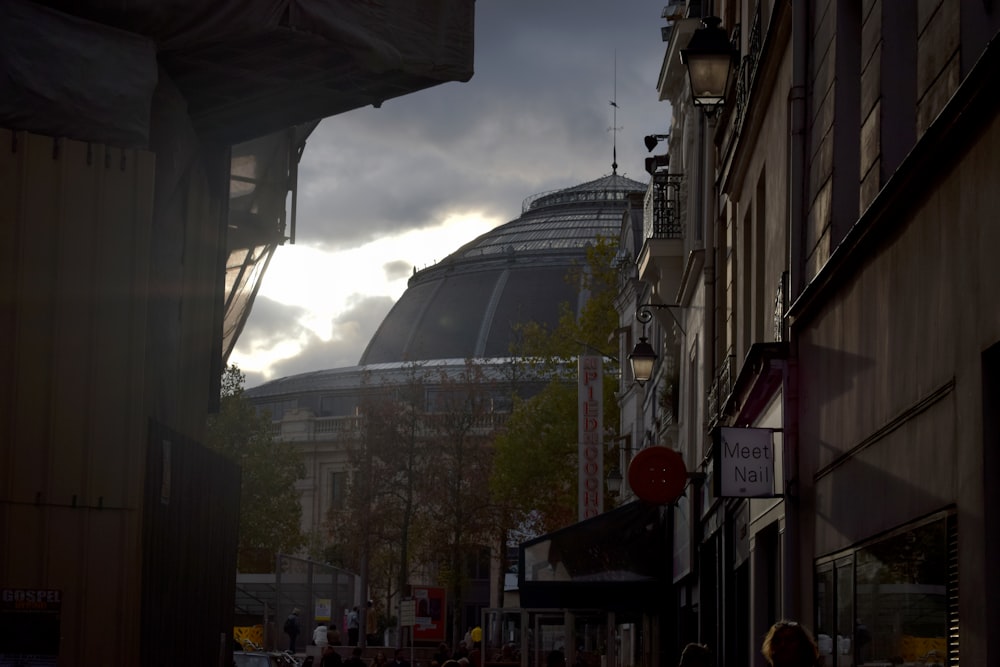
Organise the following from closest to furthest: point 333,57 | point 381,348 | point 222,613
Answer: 1. point 333,57
2. point 222,613
3. point 381,348

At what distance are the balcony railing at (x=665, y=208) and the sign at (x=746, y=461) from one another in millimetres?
15470

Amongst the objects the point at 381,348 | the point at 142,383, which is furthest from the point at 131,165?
the point at 381,348

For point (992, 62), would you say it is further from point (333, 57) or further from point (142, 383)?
point (333, 57)

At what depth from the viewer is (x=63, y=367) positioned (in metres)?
12.1

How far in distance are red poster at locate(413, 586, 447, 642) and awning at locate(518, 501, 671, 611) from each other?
29.9 ft

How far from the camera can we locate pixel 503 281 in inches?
4574

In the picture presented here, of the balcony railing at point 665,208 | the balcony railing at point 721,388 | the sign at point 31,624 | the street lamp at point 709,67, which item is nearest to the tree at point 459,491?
the balcony railing at point 665,208

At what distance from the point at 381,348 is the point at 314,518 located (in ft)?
74.4

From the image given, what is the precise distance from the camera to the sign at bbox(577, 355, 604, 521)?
133 ft

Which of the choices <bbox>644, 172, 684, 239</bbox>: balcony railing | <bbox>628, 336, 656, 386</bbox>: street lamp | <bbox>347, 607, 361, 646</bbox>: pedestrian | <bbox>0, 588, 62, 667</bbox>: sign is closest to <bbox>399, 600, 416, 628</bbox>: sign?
<bbox>644, 172, 684, 239</bbox>: balcony railing

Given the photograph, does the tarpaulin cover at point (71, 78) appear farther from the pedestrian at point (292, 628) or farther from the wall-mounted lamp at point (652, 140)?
the pedestrian at point (292, 628)

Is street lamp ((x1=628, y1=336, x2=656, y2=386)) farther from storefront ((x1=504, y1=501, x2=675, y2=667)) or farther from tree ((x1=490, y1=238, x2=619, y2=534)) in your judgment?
tree ((x1=490, y1=238, x2=619, y2=534))

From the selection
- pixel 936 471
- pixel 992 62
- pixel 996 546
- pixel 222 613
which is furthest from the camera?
pixel 222 613

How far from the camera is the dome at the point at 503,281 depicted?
112438 mm
